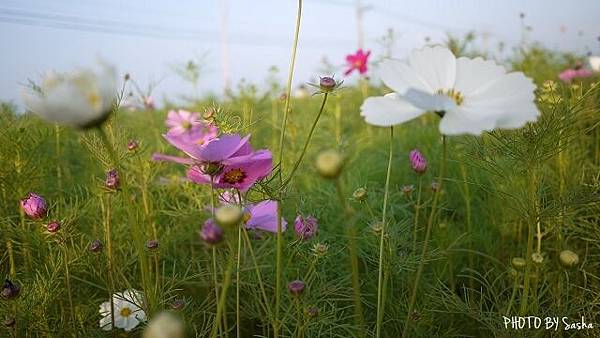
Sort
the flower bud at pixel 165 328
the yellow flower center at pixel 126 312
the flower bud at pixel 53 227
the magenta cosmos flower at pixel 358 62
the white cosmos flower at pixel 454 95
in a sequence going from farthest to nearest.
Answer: the magenta cosmos flower at pixel 358 62
the yellow flower center at pixel 126 312
the flower bud at pixel 53 227
the white cosmos flower at pixel 454 95
the flower bud at pixel 165 328

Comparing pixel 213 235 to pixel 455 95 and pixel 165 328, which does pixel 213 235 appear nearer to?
pixel 165 328

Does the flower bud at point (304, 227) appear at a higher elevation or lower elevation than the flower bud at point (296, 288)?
higher

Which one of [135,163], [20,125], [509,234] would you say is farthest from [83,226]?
[509,234]

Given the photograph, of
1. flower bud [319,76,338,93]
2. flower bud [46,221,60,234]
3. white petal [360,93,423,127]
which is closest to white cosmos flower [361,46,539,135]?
white petal [360,93,423,127]

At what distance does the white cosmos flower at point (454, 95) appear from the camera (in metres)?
0.40

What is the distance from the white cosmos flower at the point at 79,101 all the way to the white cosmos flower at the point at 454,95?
24cm

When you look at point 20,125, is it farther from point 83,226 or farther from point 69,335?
point 69,335

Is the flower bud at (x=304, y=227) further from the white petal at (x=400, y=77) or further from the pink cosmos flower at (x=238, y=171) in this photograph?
the white petal at (x=400, y=77)

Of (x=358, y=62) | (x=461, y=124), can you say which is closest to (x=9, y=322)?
(x=461, y=124)

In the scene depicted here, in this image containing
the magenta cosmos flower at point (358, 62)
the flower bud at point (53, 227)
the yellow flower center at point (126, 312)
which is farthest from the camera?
the magenta cosmos flower at point (358, 62)

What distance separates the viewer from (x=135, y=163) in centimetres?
105

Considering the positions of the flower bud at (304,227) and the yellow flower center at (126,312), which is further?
the yellow flower center at (126,312)

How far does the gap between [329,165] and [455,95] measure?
8.3 inches

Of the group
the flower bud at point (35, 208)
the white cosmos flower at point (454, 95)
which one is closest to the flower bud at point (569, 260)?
the white cosmos flower at point (454, 95)
